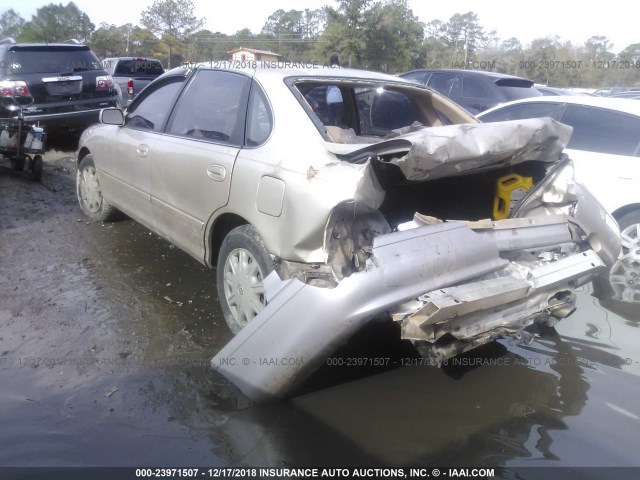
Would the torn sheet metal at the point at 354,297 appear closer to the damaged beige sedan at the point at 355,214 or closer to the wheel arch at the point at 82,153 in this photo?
the damaged beige sedan at the point at 355,214

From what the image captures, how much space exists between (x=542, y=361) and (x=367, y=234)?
66.3 inches

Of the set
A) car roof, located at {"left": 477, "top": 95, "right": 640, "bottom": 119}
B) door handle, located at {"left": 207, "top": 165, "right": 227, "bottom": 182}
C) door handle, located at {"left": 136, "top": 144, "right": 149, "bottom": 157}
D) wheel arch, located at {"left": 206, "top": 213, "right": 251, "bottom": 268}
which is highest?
car roof, located at {"left": 477, "top": 95, "right": 640, "bottom": 119}

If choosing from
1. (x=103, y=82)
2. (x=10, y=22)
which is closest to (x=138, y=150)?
(x=103, y=82)

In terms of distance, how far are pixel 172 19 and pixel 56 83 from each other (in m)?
34.9

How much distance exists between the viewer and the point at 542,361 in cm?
353

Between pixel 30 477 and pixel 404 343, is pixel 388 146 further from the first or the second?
pixel 30 477

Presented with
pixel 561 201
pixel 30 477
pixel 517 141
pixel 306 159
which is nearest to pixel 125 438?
pixel 30 477

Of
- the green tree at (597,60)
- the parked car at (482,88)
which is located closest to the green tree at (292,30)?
the green tree at (597,60)

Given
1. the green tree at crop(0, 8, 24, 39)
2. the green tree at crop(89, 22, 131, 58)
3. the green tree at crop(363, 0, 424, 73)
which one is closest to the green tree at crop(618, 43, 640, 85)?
the green tree at crop(363, 0, 424, 73)

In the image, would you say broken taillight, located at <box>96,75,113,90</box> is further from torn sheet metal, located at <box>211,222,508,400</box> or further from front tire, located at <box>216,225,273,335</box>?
torn sheet metal, located at <box>211,222,508,400</box>

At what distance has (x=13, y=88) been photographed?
7715 millimetres

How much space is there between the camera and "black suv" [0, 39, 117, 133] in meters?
7.84

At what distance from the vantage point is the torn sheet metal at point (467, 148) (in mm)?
2623

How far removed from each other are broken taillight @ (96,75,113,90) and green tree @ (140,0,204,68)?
3283cm
